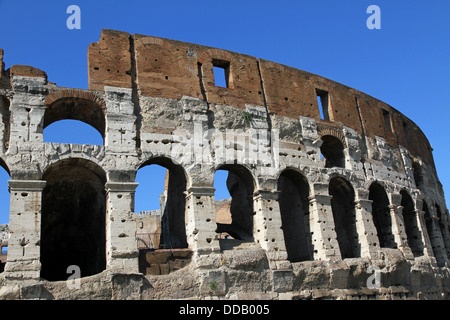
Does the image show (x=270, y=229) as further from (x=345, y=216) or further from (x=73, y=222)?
(x=73, y=222)

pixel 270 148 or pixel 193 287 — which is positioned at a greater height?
pixel 270 148

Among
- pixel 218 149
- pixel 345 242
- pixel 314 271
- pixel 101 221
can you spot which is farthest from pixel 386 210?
pixel 101 221

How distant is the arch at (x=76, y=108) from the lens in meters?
10.7

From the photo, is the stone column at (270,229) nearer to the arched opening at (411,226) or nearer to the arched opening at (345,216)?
the arched opening at (345,216)

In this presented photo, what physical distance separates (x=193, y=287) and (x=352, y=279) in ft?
15.8

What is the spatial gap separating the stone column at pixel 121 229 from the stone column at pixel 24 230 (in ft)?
4.68

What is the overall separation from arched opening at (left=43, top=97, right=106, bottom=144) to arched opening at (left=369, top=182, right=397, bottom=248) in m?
8.92

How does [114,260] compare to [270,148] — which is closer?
[114,260]

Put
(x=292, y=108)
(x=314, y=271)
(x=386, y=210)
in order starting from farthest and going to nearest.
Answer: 1. (x=386, y=210)
2. (x=292, y=108)
3. (x=314, y=271)

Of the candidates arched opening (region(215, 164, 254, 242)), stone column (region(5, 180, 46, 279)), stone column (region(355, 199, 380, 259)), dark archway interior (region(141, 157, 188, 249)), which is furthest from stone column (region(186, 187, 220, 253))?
stone column (region(355, 199, 380, 259))

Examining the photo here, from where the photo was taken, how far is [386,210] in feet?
49.5

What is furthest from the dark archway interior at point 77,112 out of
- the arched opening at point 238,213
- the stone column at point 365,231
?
the stone column at point 365,231

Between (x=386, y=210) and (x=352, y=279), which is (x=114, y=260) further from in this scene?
(x=386, y=210)

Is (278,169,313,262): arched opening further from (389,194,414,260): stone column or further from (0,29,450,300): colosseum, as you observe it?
(389,194,414,260): stone column
